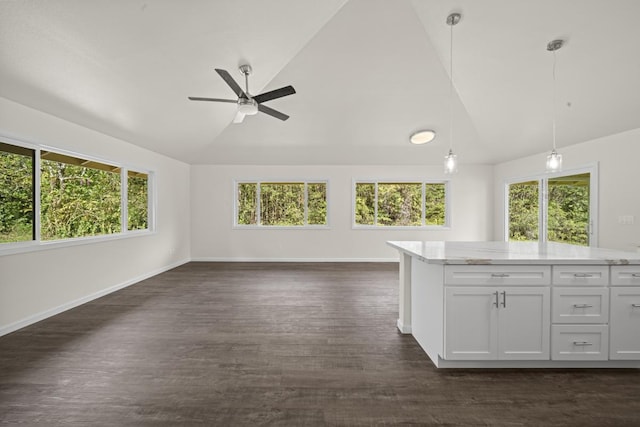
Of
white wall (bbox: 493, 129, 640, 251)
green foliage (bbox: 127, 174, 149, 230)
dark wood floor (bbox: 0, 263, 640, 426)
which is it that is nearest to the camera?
dark wood floor (bbox: 0, 263, 640, 426)

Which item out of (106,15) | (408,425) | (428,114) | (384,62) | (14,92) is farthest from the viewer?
(428,114)

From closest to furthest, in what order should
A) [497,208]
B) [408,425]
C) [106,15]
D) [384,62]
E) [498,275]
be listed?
[408,425] → [498,275] → [106,15] → [384,62] → [497,208]

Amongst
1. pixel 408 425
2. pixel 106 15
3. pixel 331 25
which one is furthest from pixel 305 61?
pixel 408 425

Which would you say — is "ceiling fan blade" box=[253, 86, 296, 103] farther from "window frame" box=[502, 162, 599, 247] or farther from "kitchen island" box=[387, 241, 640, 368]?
"window frame" box=[502, 162, 599, 247]

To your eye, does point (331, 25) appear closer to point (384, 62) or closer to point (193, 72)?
point (384, 62)

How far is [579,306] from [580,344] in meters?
0.29

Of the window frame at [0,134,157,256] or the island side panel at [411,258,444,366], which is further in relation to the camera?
the window frame at [0,134,157,256]

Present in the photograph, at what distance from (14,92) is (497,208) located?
8.17 m

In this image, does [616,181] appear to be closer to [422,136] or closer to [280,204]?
[422,136]

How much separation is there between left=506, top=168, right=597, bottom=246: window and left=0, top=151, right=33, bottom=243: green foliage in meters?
7.17

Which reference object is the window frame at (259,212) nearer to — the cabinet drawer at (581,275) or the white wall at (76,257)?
the white wall at (76,257)

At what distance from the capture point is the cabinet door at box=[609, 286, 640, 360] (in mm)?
2432

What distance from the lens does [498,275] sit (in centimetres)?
244

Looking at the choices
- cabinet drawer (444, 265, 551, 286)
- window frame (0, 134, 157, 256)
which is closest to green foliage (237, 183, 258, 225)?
window frame (0, 134, 157, 256)
